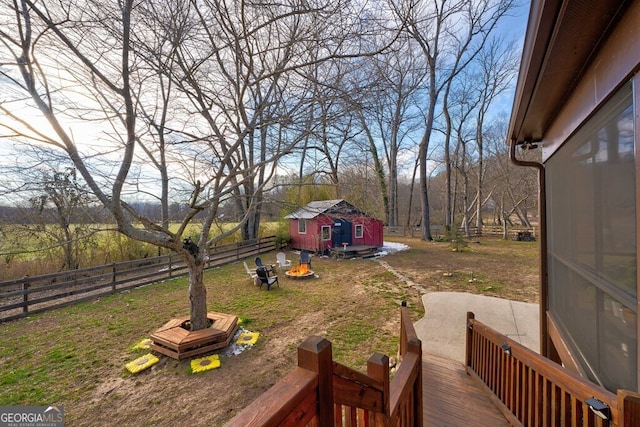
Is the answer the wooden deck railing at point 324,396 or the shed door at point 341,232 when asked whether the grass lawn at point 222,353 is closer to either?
the wooden deck railing at point 324,396

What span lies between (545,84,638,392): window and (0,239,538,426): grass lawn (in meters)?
2.76

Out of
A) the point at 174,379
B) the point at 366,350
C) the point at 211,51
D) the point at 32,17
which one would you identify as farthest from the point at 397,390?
the point at 32,17

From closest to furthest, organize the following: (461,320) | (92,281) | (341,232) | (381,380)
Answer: (381,380), (461,320), (92,281), (341,232)

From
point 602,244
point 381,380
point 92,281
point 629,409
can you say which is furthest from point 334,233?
point 629,409

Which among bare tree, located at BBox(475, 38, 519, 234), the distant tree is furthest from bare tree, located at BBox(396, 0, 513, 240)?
the distant tree

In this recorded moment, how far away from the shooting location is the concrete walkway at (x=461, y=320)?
4254 mm

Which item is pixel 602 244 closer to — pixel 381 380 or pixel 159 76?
pixel 381 380

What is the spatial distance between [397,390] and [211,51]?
15.4ft

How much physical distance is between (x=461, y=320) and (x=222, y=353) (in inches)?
177

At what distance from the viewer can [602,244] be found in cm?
152

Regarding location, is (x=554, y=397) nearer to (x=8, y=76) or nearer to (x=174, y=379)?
(x=174, y=379)

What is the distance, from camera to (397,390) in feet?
5.30

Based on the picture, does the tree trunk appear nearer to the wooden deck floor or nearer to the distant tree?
the distant tree

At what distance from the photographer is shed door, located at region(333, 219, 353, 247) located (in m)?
14.2
